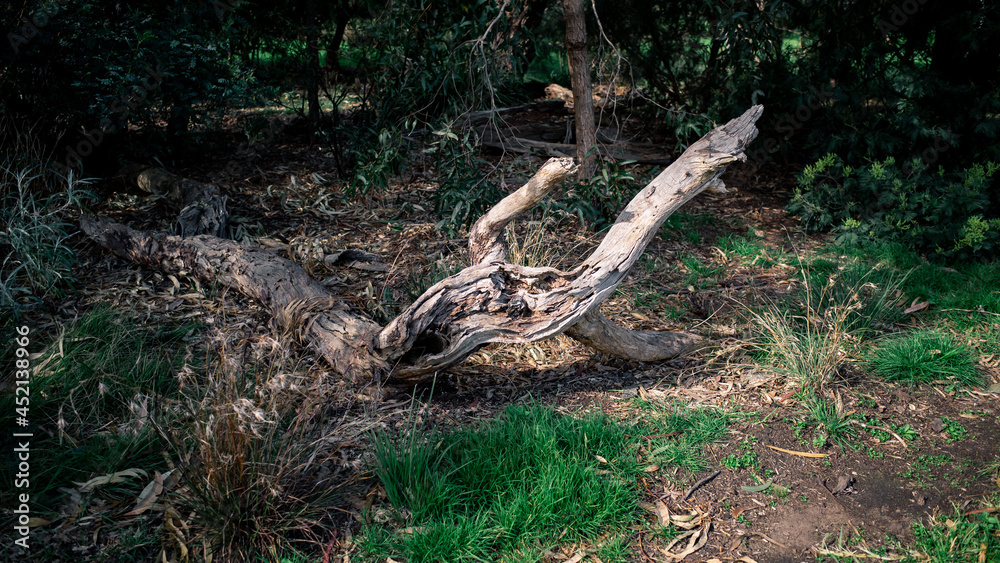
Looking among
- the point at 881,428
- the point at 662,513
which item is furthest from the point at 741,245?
the point at 662,513

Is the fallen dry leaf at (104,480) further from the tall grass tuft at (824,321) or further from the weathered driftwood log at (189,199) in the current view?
the tall grass tuft at (824,321)

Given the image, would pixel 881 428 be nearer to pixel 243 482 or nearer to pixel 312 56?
pixel 243 482

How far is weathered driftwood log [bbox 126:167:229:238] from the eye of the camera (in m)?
4.98

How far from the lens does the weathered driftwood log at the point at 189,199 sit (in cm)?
498

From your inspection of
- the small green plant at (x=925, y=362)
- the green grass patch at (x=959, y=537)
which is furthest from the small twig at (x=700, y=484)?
the small green plant at (x=925, y=362)

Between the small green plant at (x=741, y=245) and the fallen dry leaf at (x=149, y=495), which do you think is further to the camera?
the small green plant at (x=741, y=245)

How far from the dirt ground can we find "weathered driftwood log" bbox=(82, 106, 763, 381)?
0.19 metres

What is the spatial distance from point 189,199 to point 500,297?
3502 mm

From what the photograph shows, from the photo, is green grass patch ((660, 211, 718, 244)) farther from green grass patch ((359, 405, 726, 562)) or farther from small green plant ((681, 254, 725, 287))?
green grass patch ((359, 405, 726, 562))

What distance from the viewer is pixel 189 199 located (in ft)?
17.9

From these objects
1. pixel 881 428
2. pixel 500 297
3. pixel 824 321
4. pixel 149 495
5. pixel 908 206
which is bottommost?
pixel 149 495

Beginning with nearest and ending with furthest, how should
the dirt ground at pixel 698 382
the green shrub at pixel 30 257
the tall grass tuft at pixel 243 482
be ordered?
1. the tall grass tuft at pixel 243 482
2. the dirt ground at pixel 698 382
3. the green shrub at pixel 30 257

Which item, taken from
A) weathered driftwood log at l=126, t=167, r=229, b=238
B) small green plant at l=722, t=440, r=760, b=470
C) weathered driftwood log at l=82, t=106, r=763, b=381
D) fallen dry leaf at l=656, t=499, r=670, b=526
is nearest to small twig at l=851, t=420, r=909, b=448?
small green plant at l=722, t=440, r=760, b=470

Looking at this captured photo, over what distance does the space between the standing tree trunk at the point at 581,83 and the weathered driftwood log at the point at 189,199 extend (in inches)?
119
